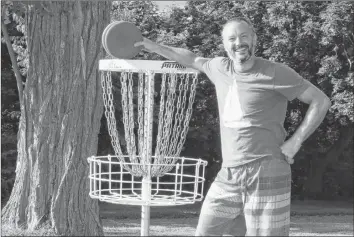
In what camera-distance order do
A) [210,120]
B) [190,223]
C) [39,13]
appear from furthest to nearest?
1. [210,120]
2. [190,223]
3. [39,13]

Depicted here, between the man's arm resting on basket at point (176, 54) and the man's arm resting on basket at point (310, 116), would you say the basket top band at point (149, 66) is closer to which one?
the man's arm resting on basket at point (176, 54)

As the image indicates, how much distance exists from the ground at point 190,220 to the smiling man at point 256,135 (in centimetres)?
481

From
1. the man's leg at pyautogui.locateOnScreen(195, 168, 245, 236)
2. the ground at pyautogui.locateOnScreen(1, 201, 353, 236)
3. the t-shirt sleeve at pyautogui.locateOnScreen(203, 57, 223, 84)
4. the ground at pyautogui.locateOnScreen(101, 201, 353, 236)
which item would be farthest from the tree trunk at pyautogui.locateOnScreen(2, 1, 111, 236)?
the man's leg at pyautogui.locateOnScreen(195, 168, 245, 236)

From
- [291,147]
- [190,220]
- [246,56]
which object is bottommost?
[190,220]

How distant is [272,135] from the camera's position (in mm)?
2889

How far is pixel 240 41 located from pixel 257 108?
0.29m

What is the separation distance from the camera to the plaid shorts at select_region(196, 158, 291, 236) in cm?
287

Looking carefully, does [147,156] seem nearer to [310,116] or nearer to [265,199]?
[265,199]

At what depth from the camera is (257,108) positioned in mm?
2867

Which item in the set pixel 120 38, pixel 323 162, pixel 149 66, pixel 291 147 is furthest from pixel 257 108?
pixel 323 162

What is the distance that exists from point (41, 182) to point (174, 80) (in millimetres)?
2618

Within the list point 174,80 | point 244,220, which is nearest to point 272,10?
point 174,80

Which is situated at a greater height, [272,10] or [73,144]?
[272,10]

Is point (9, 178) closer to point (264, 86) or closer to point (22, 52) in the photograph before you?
point (22, 52)
